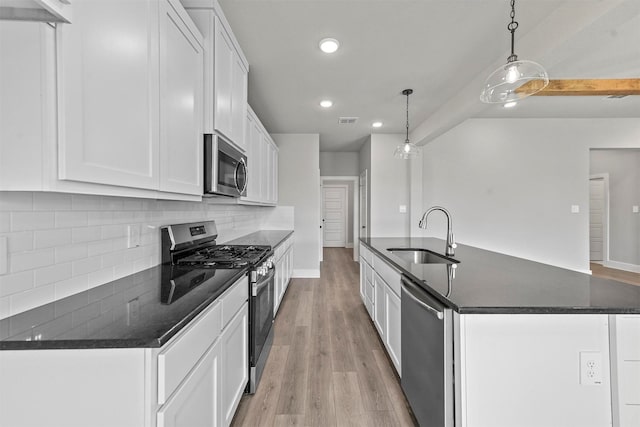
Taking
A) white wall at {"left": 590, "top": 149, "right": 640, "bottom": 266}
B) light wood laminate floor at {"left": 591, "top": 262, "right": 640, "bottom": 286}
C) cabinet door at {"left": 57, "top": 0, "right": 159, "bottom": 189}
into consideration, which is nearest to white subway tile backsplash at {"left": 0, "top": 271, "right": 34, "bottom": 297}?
cabinet door at {"left": 57, "top": 0, "right": 159, "bottom": 189}

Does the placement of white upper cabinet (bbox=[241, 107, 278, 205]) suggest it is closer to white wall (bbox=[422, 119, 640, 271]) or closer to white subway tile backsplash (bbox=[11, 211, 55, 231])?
white subway tile backsplash (bbox=[11, 211, 55, 231])

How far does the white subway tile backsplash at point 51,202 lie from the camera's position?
1.04 m

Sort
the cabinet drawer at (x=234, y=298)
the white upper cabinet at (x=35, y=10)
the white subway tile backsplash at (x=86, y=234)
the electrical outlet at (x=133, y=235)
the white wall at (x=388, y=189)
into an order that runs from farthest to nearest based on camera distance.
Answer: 1. the white wall at (x=388, y=189)
2. the electrical outlet at (x=133, y=235)
3. the cabinet drawer at (x=234, y=298)
4. the white subway tile backsplash at (x=86, y=234)
5. the white upper cabinet at (x=35, y=10)

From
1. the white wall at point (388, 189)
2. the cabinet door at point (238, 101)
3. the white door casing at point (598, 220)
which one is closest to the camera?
the cabinet door at point (238, 101)

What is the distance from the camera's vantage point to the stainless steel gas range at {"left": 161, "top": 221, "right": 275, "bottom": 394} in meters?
1.70

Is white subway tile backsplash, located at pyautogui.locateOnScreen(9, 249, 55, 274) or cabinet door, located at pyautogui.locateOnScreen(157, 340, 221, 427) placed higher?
white subway tile backsplash, located at pyautogui.locateOnScreen(9, 249, 55, 274)

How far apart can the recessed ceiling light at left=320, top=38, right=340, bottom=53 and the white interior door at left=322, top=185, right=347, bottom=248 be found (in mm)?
6940

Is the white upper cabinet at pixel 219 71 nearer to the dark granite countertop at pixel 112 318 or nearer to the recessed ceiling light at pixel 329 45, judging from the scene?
the recessed ceiling light at pixel 329 45

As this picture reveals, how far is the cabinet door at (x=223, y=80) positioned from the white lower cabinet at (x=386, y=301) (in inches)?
62.4

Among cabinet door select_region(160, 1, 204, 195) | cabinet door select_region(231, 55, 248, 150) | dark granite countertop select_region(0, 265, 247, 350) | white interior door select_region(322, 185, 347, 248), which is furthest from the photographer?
white interior door select_region(322, 185, 347, 248)

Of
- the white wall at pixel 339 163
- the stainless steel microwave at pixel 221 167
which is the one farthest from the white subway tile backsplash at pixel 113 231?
the white wall at pixel 339 163

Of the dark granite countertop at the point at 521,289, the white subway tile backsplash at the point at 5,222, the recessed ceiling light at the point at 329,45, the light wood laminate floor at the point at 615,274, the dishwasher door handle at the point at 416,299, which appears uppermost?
the recessed ceiling light at the point at 329,45

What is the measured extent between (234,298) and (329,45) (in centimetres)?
216

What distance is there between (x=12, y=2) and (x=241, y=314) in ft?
5.04
